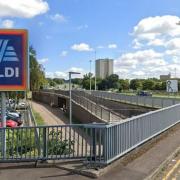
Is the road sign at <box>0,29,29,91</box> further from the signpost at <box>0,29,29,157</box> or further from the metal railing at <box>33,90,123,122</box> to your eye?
the metal railing at <box>33,90,123,122</box>

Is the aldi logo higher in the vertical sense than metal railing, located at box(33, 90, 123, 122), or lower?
higher

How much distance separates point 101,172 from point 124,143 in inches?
85.8

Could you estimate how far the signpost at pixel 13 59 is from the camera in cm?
1085

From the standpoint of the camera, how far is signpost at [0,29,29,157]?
10.9 meters

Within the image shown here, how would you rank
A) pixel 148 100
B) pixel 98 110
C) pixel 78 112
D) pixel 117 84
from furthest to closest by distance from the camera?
pixel 117 84 → pixel 78 112 → pixel 148 100 → pixel 98 110

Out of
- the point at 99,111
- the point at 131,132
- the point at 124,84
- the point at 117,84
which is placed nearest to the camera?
the point at 131,132

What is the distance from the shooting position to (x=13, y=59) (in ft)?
35.8

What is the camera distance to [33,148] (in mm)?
10844

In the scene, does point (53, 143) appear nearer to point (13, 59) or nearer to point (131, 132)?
point (13, 59)

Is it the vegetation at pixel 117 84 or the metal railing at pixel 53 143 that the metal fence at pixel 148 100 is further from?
the vegetation at pixel 117 84

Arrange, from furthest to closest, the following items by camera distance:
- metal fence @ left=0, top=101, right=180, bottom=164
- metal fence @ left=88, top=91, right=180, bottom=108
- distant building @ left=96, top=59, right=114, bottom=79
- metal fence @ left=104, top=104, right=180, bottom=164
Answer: distant building @ left=96, top=59, right=114, bottom=79 → metal fence @ left=88, top=91, right=180, bottom=108 → metal fence @ left=104, top=104, right=180, bottom=164 → metal fence @ left=0, top=101, right=180, bottom=164

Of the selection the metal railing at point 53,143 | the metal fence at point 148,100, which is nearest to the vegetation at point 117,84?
the metal fence at point 148,100

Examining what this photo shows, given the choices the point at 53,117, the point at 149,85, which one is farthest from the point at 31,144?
the point at 149,85

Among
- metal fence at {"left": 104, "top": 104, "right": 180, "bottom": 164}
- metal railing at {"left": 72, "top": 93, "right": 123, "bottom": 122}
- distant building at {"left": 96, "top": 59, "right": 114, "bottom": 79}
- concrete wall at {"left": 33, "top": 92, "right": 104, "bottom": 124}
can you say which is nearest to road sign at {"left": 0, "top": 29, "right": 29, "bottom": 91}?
metal fence at {"left": 104, "top": 104, "right": 180, "bottom": 164}
